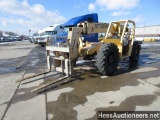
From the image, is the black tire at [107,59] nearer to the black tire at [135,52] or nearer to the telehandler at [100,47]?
the telehandler at [100,47]

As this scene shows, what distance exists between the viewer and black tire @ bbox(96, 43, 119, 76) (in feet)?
24.3

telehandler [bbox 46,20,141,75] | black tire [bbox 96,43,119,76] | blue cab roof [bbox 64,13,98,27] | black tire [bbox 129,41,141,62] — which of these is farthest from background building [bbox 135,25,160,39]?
black tire [bbox 96,43,119,76]

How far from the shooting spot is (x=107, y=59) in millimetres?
7617

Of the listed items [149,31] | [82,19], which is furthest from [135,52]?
[149,31]

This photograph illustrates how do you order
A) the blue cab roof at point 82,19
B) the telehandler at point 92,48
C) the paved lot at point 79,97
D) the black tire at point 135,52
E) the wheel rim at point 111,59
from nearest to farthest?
the paved lot at point 79,97, the telehandler at point 92,48, the wheel rim at point 111,59, the black tire at point 135,52, the blue cab roof at point 82,19

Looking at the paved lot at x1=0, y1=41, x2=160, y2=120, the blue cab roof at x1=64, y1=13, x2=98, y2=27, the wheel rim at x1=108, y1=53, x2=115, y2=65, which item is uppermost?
the blue cab roof at x1=64, y1=13, x2=98, y2=27

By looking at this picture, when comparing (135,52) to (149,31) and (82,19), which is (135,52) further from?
(149,31)

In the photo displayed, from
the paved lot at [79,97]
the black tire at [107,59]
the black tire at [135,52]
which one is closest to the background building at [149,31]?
the black tire at [135,52]

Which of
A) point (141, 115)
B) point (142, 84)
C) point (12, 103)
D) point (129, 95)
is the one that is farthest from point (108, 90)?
point (12, 103)

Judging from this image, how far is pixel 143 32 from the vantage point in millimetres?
49125

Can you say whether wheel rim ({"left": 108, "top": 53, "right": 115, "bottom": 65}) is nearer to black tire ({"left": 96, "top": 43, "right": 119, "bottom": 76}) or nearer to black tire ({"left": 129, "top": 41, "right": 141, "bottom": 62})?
black tire ({"left": 96, "top": 43, "right": 119, "bottom": 76})

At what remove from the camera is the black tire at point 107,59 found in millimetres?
7414

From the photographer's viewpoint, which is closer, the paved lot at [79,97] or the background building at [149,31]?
the paved lot at [79,97]

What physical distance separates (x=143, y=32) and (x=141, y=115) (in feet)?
157
